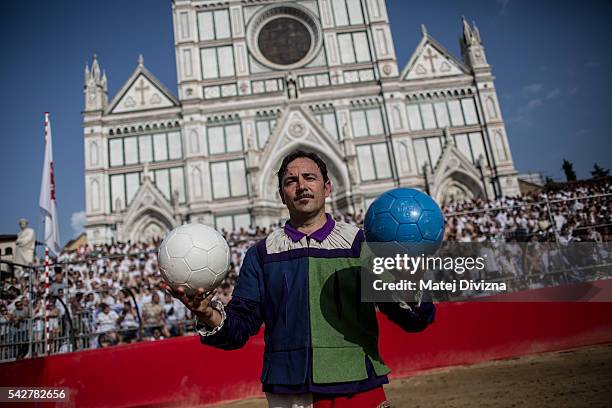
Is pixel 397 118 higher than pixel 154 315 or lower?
higher

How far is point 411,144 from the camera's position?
2986cm

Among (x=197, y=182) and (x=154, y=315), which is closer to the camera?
(x=154, y=315)

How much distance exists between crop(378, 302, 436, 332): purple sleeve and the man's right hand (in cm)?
90

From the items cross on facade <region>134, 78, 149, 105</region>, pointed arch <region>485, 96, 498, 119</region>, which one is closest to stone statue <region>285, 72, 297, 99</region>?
cross on facade <region>134, 78, 149, 105</region>

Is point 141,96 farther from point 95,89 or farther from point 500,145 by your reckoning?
point 500,145

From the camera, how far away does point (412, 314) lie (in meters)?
2.20

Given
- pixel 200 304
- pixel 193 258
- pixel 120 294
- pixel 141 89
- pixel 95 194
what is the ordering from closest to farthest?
pixel 200 304, pixel 193 258, pixel 120 294, pixel 95 194, pixel 141 89

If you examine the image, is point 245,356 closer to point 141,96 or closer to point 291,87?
point 291,87

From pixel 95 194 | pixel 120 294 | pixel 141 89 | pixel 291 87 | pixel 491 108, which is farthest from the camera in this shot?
pixel 491 108

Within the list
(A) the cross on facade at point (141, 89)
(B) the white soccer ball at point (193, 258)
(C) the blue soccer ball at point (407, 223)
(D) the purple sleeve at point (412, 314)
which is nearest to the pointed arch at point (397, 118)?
(A) the cross on facade at point (141, 89)

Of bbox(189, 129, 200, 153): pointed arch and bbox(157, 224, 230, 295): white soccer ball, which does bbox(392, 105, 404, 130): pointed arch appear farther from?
bbox(157, 224, 230, 295): white soccer ball

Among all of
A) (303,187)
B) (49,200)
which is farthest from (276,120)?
(303,187)

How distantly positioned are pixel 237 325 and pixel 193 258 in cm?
47

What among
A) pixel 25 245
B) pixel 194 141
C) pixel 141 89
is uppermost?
pixel 141 89
